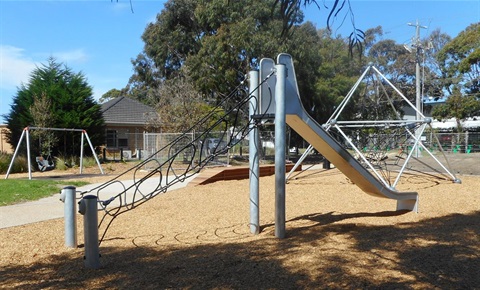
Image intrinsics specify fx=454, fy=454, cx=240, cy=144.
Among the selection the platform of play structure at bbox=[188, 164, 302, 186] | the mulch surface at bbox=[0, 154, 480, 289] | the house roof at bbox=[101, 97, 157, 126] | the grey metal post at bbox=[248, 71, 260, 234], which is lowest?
the mulch surface at bbox=[0, 154, 480, 289]

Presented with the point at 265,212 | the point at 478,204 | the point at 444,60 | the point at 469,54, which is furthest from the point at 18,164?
the point at 444,60

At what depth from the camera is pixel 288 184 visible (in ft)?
40.8

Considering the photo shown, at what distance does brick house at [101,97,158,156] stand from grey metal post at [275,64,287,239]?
27.5m

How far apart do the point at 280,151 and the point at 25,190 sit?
8.38 meters

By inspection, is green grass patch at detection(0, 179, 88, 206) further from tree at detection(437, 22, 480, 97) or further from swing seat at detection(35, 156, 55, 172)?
tree at detection(437, 22, 480, 97)

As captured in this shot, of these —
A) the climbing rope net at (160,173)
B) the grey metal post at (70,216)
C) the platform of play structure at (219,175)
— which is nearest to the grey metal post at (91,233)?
the climbing rope net at (160,173)

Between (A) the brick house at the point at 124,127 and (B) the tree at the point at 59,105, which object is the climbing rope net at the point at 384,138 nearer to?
(B) the tree at the point at 59,105

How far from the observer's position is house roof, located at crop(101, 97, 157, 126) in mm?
34156

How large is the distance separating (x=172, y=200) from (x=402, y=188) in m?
5.79

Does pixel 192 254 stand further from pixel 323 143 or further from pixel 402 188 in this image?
pixel 402 188

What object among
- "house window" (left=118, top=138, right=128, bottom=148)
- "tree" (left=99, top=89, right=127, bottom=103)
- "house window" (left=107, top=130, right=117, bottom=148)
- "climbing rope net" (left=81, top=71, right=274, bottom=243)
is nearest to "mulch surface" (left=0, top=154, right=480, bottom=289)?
"climbing rope net" (left=81, top=71, right=274, bottom=243)

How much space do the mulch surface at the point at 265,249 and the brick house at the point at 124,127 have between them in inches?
999

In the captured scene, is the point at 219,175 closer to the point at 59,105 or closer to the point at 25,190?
the point at 25,190

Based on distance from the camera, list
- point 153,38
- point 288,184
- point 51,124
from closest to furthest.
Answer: point 288,184, point 51,124, point 153,38
